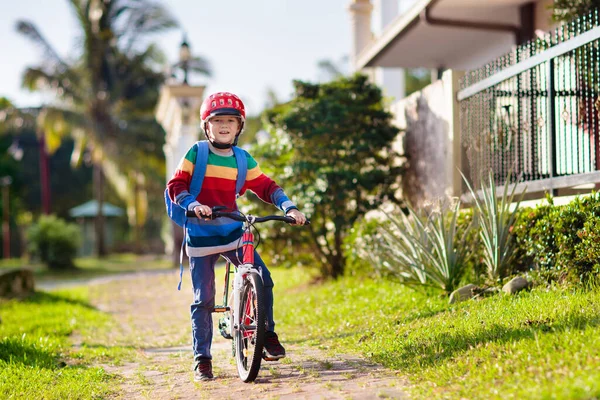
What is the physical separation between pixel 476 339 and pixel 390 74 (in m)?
12.9

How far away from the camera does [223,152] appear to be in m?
5.04

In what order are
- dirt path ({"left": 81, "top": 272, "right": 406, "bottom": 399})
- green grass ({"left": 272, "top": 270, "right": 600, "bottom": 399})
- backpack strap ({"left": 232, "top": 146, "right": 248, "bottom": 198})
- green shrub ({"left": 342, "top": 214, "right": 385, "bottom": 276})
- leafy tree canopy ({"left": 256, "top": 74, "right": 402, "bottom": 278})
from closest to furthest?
1. green grass ({"left": 272, "top": 270, "right": 600, "bottom": 399})
2. dirt path ({"left": 81, "top": 272, "right": 406, "bottom": 399})
3. backpack strap ({"left": 232, "top": 146, "right": 248, "bottom": 198})
4. green shrub ({"left": 342, "top": 214, "right": 385, "bottom": 276})
5. leafy tree canopy ({"left": 256, "top": 74, "right": 402, "bottom": 278})

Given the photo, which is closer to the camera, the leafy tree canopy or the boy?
the boy

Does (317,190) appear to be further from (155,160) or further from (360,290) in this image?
(155,160)

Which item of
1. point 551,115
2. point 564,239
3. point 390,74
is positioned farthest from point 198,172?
point 390,74

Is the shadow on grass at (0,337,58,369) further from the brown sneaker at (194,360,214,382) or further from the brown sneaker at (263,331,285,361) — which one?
the brown sneaker at (263,331,285,361)

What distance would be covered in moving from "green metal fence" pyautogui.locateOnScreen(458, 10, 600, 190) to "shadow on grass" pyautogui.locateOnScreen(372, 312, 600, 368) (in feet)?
6.63

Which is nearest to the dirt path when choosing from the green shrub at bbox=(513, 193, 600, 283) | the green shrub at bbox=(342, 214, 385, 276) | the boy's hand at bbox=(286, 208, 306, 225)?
the boy's hand at bbox=(286, 208, 306, 225)

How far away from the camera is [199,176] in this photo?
4902 millimetres

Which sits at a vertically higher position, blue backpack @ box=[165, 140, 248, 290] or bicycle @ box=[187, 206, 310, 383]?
blue backpack @ box=[165, 140, 248, 290]

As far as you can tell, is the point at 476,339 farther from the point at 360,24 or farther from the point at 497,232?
the point at 360,24

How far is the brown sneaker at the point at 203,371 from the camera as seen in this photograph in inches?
193

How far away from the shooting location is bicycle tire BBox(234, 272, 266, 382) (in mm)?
4398

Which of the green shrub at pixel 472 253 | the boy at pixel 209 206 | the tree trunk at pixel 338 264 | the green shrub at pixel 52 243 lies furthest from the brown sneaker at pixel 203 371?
Result: the green shrub at pixel 52 243
